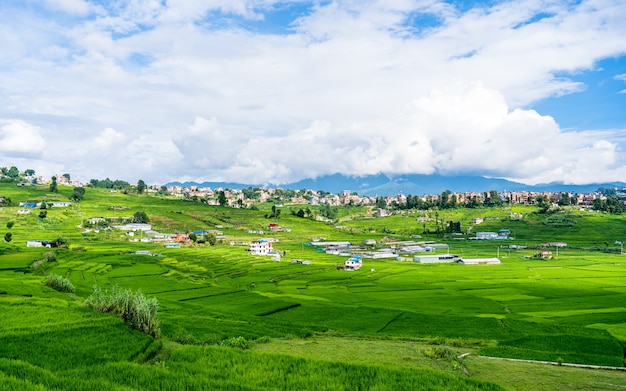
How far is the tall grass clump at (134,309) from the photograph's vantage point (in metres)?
17.2

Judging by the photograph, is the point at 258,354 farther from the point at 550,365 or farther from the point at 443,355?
the point at 550,365

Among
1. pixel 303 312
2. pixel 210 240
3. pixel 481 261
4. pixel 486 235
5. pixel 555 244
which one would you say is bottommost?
pixel 481 261

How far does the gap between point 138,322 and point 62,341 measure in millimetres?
2997

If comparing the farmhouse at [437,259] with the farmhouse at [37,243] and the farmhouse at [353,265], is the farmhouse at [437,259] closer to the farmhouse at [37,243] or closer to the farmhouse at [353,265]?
the farmhouse at [353,265]

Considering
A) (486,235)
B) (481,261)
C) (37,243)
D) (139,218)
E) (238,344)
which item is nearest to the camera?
(238,344)

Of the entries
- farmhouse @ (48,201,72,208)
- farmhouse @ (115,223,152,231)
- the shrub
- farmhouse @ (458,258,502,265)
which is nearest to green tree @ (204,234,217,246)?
farmhouse @ (115,223,152,231)

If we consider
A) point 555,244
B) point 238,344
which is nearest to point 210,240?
point 555,244

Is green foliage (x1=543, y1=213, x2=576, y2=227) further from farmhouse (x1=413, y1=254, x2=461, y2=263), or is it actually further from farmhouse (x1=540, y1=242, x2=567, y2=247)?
farmhouse (x1=413, y1=254, x2=461, y2=263)

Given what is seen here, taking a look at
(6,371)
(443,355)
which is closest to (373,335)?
(443,355)

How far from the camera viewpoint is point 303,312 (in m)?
34.8

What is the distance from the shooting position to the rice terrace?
12.3 metres

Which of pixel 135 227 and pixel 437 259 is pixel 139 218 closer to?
pixel 135 227

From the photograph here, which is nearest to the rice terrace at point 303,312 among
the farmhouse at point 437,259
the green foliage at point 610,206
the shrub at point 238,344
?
the shrub at point 238,344

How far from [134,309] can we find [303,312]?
60.3 feet
